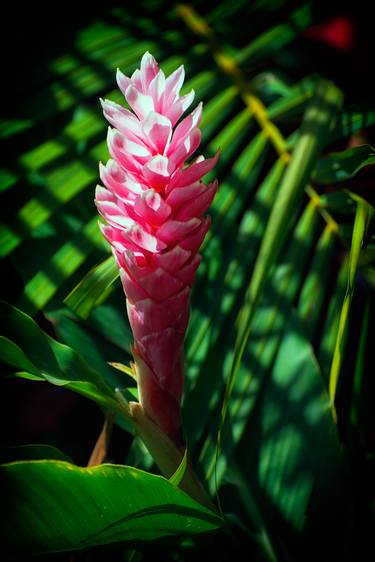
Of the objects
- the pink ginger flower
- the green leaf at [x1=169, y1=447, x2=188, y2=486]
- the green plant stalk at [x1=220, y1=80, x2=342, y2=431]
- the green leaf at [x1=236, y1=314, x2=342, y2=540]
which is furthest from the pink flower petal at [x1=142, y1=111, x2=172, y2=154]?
the green leaf at [x1=236, y1=314, x2=342, y2=540]

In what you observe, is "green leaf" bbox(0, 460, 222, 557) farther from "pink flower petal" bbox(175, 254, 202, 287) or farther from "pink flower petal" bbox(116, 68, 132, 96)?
"pink flower petal" bbox(116, 68, 132, 96)

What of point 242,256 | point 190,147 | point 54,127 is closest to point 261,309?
point 242,256

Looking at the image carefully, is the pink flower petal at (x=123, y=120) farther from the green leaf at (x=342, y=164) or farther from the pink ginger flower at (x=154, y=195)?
the green leaf at (x=342, y=164)

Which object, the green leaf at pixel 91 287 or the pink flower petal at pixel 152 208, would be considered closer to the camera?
the pink flower petal at pixel 152 208

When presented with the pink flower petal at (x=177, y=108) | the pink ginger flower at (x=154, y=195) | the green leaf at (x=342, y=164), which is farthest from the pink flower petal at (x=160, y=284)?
the green leaf at (x=342, y=164)

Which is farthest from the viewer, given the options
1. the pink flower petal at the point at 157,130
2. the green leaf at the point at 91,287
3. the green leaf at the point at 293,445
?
the green leaf at the point at 293,445

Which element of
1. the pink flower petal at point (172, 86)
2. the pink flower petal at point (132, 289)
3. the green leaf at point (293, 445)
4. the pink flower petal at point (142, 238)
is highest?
the pink flower petal at point (172, 86)

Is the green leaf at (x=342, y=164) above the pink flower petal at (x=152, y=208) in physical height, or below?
below
